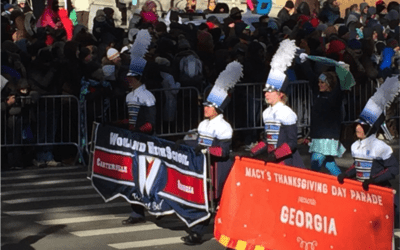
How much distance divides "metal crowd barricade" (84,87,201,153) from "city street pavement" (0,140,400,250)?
4.47 ft

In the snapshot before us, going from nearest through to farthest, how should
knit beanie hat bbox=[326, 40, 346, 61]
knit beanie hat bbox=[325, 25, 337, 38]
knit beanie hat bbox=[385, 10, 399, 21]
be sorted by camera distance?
knit beanie hat bbox=[326, 40, 346, 61] → knit beanie hat bbox=[325, 25, 337, 38] → knit beanie hat bbox=[385, 10, 399, 21]

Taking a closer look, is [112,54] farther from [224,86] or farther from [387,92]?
[387,92]

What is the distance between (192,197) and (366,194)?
246cm

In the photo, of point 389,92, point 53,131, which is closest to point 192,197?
point 389,92

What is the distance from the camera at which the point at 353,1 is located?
37688 mm

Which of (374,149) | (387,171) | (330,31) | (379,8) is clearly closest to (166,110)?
(330,31)

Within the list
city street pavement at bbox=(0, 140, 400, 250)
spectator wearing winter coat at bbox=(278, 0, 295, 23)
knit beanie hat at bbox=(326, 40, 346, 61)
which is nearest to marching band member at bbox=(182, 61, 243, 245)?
city street pavement at bbox=(0, 140, 400, 250)

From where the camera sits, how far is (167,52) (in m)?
18.0

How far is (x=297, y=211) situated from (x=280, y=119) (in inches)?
69.0

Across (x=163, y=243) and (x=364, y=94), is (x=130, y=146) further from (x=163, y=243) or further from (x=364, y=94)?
(x=364, y=94)

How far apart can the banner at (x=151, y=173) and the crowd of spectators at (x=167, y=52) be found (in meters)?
3.92

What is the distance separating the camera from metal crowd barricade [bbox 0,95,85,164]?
53.2ft

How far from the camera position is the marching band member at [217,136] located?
10.8 meters

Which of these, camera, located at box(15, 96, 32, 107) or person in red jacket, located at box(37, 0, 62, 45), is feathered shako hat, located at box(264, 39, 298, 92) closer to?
camera, located at box(15, 96, 32, 107)
